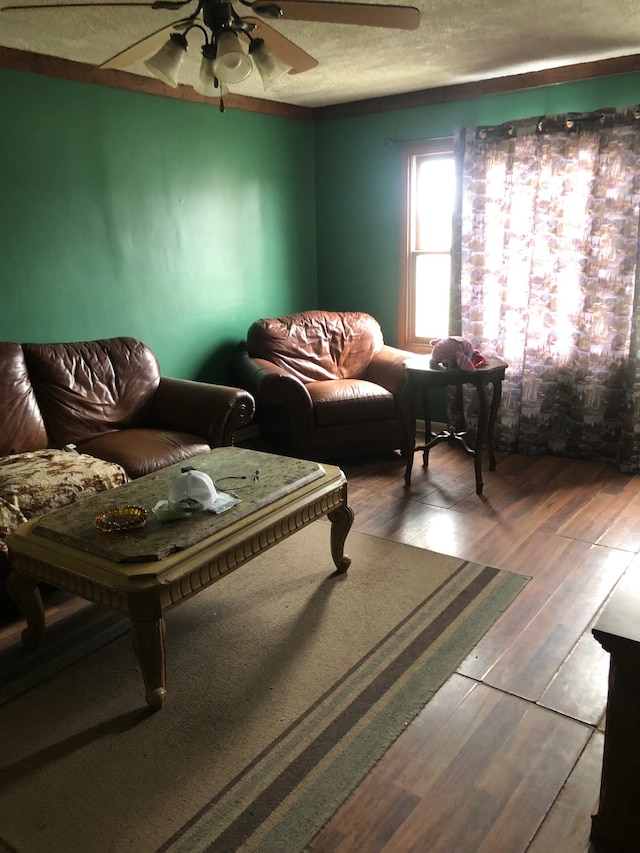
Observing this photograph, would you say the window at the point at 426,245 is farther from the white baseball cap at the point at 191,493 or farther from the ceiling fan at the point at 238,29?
the white baseball cap at the point at 191,493

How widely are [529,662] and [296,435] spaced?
6.94 feet

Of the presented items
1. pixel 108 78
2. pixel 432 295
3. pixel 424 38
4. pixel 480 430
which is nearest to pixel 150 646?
pixel 480 430

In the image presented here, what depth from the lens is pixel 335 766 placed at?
1832mm

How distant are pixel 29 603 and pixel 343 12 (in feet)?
7.35

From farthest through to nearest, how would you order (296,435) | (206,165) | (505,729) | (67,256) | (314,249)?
1. (314,249)
2. (206,165)
3. (296,435)
4. (67,256)
5. (505,729)

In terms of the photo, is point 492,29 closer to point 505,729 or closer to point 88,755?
point 505,729

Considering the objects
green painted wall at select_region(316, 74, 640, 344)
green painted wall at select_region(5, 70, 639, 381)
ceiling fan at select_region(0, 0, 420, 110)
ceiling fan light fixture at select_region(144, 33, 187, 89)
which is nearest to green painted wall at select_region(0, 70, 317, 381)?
green painted wall at select_region(5, 70, 639, 381)

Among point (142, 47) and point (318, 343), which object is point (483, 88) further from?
point (142, 47)

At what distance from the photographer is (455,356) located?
3.70 metres

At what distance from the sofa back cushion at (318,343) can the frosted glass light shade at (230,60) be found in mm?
2419

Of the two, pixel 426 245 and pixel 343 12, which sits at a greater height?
pixel 343 12

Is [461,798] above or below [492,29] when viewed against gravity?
below

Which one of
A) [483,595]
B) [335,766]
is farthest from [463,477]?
[335,766]

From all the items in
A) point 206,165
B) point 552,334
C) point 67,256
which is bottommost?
point 552,334
